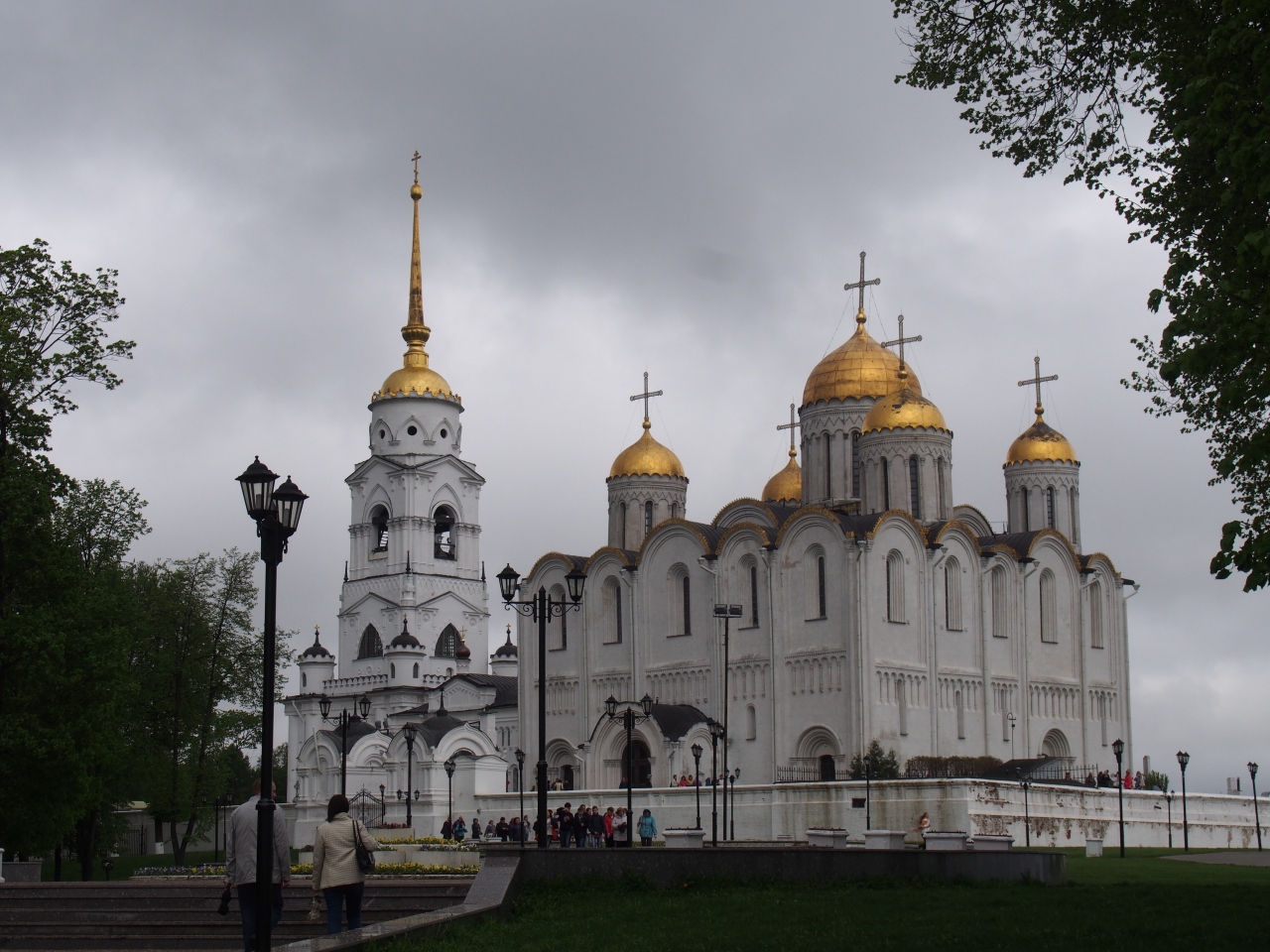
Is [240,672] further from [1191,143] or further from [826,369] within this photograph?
[1191,143]

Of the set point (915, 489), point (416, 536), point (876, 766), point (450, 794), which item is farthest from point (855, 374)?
point (416, 536)

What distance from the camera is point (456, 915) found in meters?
15.2

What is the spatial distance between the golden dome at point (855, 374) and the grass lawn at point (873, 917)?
3498cm

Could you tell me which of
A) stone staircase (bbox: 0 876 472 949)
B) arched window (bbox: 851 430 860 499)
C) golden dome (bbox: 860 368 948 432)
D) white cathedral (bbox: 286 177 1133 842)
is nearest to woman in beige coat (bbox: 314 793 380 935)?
stone staircase (bbox: 0 876 472 949)

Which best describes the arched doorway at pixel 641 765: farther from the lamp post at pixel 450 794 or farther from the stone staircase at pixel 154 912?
the stone staircase at pixel 154 912

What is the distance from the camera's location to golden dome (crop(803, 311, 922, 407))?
54281 millimetres

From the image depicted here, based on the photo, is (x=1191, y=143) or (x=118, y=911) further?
(x=118, y=911)

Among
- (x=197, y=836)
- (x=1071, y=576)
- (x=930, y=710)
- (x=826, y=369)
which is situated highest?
(x=826, y=369)

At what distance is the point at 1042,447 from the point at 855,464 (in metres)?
7.50

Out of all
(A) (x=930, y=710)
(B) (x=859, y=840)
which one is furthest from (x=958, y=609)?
(B) (x=859, y=840)

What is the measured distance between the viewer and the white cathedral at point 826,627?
156ft

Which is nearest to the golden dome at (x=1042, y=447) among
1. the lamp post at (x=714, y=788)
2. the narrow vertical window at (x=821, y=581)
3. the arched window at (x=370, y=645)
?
the narrow vertical window at (x=821, y=581)

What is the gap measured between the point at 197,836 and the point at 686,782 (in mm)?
14631

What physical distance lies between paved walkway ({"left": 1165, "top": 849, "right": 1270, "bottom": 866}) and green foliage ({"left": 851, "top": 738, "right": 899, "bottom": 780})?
13642 mm
